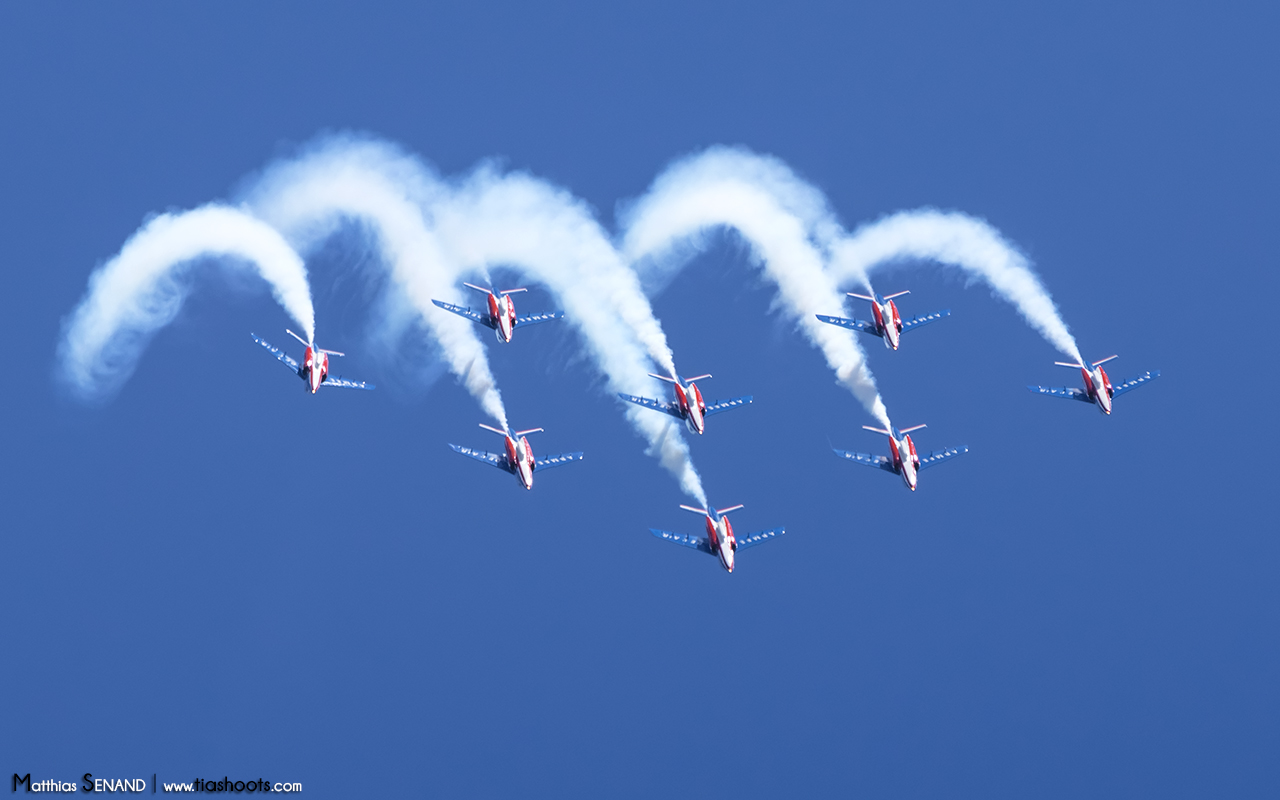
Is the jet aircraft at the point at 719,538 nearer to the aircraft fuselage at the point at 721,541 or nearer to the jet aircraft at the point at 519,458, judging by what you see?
the aircraft fuselage at the point at 721,541

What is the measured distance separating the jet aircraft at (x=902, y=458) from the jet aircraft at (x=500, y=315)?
13.9m

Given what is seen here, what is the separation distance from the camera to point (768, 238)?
77375 mm

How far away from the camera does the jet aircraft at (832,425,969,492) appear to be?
75.5 m

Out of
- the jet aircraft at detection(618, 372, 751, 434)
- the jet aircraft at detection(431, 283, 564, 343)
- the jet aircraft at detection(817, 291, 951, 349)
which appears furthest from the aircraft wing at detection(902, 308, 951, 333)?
the jet aircraft at detection(431, 283, 564, 343)

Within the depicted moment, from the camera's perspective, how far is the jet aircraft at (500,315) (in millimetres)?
76000

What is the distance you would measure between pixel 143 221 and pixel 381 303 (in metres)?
11.5

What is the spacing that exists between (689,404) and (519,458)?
24.7ft

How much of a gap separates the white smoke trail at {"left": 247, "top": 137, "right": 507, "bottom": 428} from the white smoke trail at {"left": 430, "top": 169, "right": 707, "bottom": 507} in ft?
3.61

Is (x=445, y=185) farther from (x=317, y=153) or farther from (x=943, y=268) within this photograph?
(x=943, y=268)

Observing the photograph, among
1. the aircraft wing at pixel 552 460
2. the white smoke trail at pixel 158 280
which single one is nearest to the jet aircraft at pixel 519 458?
the aircraft wing at pixel 552 460

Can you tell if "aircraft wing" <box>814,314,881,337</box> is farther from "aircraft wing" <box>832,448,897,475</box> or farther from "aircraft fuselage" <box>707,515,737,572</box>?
"aircraft fuselage" <box>707,515,737,572</box>

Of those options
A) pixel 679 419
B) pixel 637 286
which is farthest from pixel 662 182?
pixel 679 419

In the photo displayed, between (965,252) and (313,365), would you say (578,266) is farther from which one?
(965,252)

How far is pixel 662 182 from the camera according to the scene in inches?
3147
